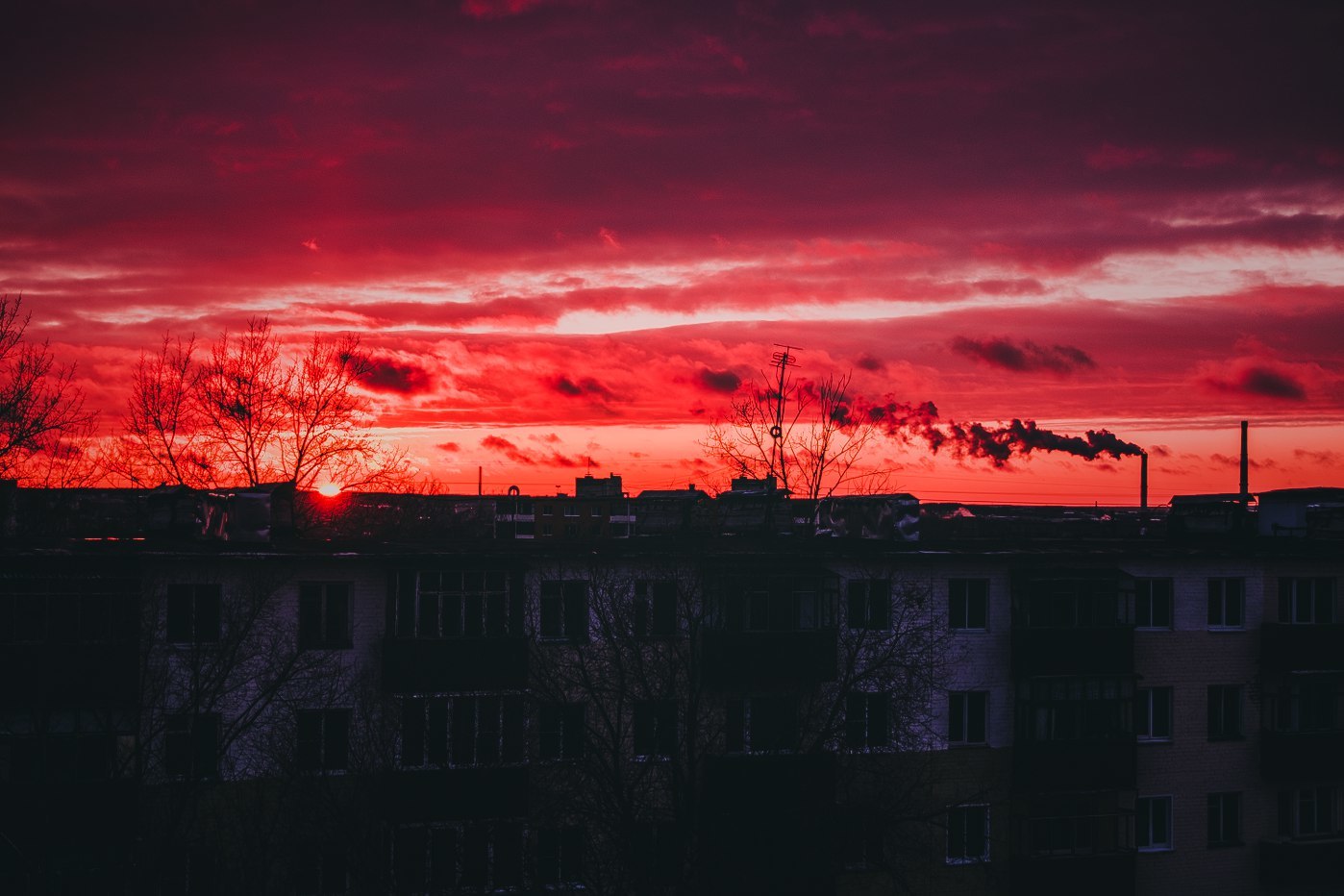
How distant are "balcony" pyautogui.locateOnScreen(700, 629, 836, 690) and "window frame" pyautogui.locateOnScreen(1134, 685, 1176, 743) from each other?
10216 millimetres

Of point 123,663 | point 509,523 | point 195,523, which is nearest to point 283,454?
point 509,523

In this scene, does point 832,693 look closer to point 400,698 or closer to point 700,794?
point 700,794

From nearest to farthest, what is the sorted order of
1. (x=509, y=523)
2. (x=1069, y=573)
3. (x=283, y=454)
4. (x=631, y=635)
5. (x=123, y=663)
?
1. (x=123, y=663)
2. (x=631, y=635)
3. (x=1069, y=573)
4. (x=509, y=523)
5. (x=283, y=454)

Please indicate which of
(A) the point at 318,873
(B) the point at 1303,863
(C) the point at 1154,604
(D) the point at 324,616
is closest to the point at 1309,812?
(B) the point at 1303,863

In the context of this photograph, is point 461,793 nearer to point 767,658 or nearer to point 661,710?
point 661,710

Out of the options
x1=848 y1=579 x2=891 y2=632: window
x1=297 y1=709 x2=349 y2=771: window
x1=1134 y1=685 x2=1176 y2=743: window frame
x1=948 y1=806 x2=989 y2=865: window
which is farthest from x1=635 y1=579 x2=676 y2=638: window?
x1=1134 y1=685 x2=1176 y2=743: window frame

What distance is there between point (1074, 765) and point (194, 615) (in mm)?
25122

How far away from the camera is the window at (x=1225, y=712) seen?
39562 millimetres

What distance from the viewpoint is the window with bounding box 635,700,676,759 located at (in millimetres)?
35219

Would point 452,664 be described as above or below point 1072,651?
below

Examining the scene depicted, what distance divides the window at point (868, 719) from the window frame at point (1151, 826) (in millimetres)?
8442

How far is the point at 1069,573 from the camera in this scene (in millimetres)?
A: 37875

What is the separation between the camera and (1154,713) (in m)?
39.2

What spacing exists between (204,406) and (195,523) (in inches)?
775
